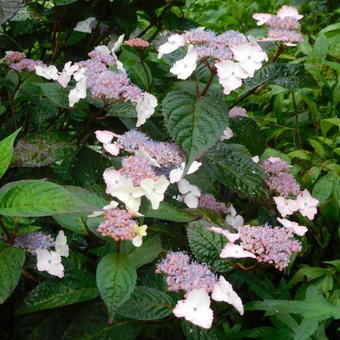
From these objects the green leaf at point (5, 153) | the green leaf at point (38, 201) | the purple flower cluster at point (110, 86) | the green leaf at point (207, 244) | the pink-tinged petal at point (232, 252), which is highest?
the green leaf at point (5, 153)

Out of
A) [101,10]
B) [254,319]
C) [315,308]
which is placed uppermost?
[101,10]

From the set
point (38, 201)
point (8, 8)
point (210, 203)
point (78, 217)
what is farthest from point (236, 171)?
point (8, 8)

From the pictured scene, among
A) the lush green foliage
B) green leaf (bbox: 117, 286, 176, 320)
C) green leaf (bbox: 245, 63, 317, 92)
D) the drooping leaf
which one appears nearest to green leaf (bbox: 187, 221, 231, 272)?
the lush green foliage

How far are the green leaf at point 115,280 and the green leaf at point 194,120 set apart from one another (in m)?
0.20

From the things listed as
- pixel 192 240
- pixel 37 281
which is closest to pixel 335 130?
pixel 192 240

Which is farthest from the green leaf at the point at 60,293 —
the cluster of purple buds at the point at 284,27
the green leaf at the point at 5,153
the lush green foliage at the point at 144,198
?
the cluster of purple buds at the point at 284,27

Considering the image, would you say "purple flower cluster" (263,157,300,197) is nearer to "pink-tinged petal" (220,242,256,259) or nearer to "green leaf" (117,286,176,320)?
"pink-tinged petal" (220,242,256,259)

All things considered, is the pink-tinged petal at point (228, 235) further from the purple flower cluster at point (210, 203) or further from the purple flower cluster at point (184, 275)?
the purple flower cluster at point (210, 203)

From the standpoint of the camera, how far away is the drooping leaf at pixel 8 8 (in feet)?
4.09

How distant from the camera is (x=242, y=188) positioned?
121 centimetres

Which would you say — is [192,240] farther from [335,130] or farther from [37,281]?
[335,130]

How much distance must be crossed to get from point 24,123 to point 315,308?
855mm

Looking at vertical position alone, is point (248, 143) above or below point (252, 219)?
above

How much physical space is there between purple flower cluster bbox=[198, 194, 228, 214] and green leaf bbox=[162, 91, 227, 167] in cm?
23
